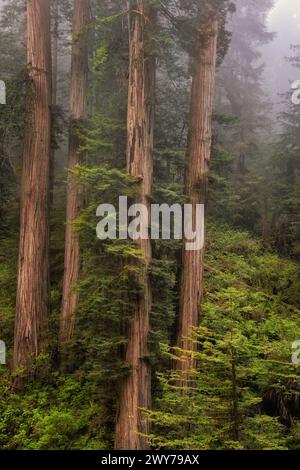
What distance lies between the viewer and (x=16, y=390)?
8.63m

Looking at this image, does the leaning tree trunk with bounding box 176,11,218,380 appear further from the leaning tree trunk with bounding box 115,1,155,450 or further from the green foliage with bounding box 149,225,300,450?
the leaning tree trunk with bounding box 115,1,155,450

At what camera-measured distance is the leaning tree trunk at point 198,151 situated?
25.5ft

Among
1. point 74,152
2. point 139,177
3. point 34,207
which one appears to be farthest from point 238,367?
point 74,152

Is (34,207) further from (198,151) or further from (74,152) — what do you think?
(198,151)

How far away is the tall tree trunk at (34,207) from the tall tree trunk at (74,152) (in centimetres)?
57

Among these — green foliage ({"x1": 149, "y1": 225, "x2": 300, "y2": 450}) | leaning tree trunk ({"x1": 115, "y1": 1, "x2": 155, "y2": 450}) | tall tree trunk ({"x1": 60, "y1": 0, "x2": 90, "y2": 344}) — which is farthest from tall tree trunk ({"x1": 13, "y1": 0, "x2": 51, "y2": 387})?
green foliage ({"x1": 149, "y1": 225, "x2": 300, "y2": 450})

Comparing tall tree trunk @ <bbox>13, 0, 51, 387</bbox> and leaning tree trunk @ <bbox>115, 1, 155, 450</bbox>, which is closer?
leaning tree trunk @ <bbox>115, 1, 155, 450</bbox>

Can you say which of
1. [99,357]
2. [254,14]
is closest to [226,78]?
[254,14]

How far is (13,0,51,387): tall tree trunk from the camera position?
8.99 meters

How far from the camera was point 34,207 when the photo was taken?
9.10 meters

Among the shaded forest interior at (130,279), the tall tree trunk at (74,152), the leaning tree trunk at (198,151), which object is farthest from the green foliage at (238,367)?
the tall tree trunk at (74,152)

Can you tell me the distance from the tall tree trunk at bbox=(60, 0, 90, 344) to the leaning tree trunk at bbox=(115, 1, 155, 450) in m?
2.74

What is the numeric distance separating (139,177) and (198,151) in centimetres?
155

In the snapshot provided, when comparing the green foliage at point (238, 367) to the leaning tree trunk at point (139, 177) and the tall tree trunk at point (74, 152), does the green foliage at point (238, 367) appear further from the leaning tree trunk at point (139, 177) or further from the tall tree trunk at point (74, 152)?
the tall tree trunk at point (74, 152)
